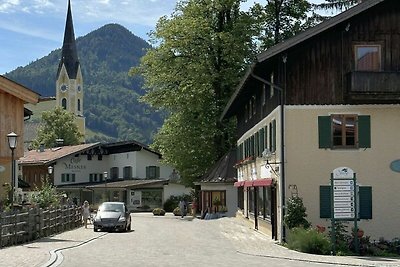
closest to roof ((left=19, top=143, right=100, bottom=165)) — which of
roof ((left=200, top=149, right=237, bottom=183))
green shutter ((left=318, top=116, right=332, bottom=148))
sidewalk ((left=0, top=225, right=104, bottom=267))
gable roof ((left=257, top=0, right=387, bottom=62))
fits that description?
roof ((left=200, top=149, right=237, bottom=183))

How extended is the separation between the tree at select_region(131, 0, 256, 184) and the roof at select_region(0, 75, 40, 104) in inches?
698

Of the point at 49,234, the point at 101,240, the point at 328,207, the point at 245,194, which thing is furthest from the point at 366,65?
the point at 245,194

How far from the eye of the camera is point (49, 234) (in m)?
31.5

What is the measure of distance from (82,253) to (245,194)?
2223cm

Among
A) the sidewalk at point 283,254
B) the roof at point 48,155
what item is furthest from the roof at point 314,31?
the roof at point 48,155

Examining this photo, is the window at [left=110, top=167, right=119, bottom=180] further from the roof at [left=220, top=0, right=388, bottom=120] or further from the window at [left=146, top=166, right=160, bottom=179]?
the roof at [left=220, top=0, right=388, bottom=120]

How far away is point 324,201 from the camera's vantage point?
27.4 m

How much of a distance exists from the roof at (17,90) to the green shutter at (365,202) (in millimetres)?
15319

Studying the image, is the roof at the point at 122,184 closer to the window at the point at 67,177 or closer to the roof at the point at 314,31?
the window at the point at 67,177

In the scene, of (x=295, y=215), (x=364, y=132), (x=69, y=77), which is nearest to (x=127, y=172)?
(x=69, y=77)

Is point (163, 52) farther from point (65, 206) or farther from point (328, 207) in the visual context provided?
point (328, 207)

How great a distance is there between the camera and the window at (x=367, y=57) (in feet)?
90.6

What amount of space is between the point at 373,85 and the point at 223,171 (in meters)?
24.3

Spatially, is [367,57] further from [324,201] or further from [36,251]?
[36,251]
